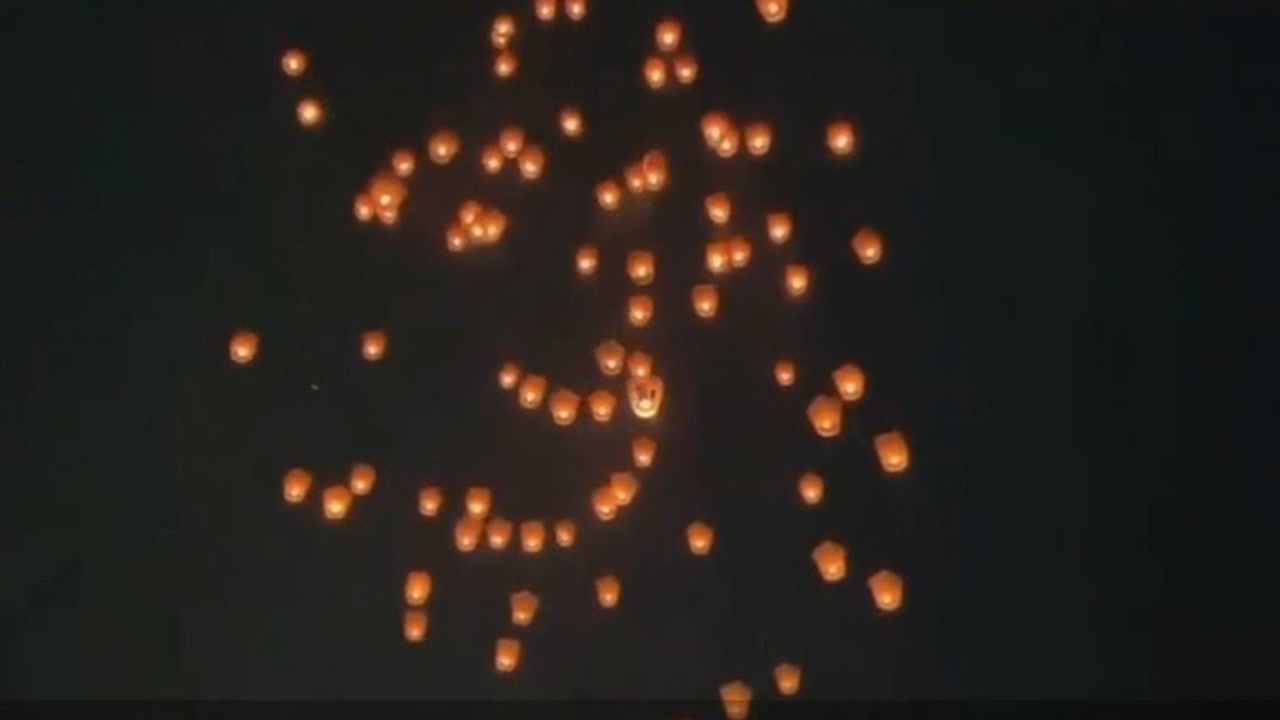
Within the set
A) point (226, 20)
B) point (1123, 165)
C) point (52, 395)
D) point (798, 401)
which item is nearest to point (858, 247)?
point (798, 401)

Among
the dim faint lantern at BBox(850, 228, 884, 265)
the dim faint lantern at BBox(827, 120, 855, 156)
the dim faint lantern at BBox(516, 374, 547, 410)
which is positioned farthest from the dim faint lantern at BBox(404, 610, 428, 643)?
the dim faint lantern at BBox(827, 120, 855, 156)

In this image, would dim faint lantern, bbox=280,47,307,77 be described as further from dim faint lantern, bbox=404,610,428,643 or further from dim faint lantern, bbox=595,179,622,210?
dim faint lantern, bbox=404,610,428,643

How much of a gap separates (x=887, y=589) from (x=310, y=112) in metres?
1.72

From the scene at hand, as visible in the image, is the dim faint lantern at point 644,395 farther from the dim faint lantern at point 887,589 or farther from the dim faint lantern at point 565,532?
the dim faint lantern at point 887,589

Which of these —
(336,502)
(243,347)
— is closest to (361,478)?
(336,502)

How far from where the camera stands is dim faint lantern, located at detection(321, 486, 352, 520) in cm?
318

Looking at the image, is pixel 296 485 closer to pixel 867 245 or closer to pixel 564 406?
pixel 564 406

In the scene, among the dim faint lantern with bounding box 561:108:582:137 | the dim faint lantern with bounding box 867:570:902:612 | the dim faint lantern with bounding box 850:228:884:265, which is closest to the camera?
the dim faint lantern with bounding box 867:570:902:612

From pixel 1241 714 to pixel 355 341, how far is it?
85.7 inches

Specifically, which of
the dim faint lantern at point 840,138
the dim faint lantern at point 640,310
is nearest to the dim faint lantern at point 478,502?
the dim faint lantern at point 640,310

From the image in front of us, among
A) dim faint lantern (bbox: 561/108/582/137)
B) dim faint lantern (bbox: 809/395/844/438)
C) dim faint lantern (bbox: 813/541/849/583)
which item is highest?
dim faint lantern (bbox: 561/108/582/137)

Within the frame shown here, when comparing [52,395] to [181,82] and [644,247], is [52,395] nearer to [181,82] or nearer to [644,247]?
[181,82]

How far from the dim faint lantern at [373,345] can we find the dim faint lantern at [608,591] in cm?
73

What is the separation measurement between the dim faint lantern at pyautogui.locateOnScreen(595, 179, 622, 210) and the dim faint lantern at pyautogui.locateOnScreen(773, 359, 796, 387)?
0.53m
